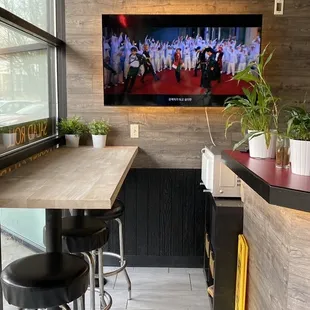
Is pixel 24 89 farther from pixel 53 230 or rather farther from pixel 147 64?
pixel 53 230

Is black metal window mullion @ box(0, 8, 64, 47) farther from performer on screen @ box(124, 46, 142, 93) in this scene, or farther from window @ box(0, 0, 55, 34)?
performer on screen @ box(124, 46, 142, 93)

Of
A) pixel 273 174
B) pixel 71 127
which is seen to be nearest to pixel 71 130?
pixel 71 127

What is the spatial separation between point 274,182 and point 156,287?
1973 mm

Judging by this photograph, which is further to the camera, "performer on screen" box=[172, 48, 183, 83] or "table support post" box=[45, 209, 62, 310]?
"performer on screen" box=[172, 48, 183, 83]

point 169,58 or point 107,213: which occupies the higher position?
point 169,58

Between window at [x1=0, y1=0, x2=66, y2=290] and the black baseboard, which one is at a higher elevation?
window at [x1=0, y1=0, x2=66, y2=290]

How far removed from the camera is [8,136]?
241 cm

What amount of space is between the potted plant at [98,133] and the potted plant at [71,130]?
0.10m

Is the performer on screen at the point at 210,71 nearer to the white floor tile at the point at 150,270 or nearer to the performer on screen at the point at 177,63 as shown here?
the performer on screen at the point at 177,63

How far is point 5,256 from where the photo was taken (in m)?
2.71

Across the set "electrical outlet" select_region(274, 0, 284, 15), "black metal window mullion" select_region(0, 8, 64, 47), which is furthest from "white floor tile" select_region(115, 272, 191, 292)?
"electrical outlet" select_region(274, 0, 284, 15)

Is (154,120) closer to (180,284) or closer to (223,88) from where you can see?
(223,88)

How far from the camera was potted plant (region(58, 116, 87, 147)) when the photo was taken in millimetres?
3336

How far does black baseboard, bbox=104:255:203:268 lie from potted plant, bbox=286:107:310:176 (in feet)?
6.71
